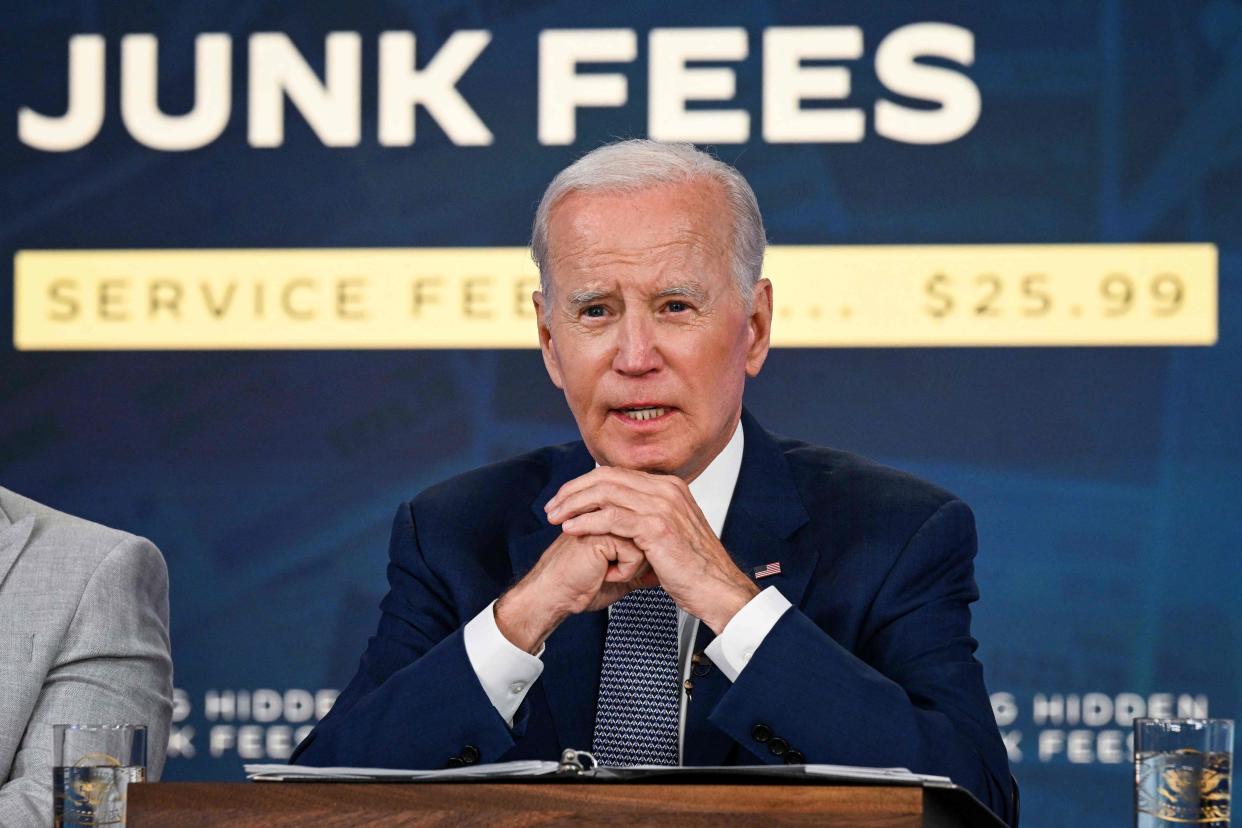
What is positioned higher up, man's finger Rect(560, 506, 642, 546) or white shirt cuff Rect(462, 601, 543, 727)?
man's finger Rect(560, 506, 642, 546)

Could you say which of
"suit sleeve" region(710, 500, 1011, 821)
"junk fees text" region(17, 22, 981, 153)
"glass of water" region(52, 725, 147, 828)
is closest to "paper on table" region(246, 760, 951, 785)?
"glass of water" region(52, 725, 147, 828)

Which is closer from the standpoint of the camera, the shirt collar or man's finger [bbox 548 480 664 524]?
man's finger [bbox 548 480 664 524]

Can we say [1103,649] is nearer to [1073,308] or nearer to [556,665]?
[1073,308]

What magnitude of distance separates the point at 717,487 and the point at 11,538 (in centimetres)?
117

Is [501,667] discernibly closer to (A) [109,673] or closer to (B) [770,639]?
(B) [770,639]

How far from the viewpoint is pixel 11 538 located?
297 centimetres

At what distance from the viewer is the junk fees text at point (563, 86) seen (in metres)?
4.57

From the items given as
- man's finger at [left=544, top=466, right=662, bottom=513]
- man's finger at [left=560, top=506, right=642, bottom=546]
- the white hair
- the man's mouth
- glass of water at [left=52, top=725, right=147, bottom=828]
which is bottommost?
glass of water at [left=52, top=725, right=147, bottom=828]

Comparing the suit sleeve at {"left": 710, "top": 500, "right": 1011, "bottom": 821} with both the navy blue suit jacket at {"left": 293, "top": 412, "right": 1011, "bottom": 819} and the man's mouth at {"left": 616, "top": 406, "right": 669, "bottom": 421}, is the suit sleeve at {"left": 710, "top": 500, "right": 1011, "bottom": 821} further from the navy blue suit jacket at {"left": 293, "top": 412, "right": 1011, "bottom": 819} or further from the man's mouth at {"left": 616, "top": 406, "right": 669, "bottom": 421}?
the man's mouth at {"left": 616, "top": 406, "right": 669, "bottom": 421}

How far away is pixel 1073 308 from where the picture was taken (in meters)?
4.48

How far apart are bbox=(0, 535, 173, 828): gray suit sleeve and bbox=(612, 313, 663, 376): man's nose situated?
937 mm

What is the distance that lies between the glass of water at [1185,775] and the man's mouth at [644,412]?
894 millimetres

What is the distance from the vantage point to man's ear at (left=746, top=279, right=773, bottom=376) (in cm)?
278

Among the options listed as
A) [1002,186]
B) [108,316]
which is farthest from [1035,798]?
[108,316]
